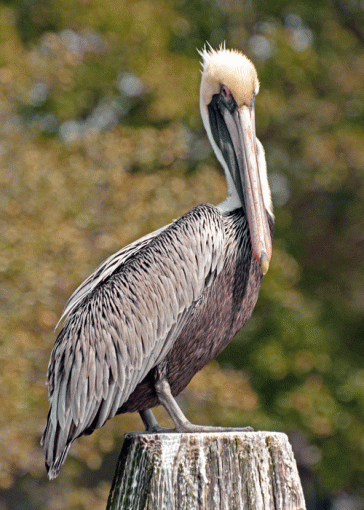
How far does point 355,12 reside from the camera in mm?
14453

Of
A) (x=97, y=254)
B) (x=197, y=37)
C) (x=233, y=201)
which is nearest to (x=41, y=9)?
(x=197, y=37)

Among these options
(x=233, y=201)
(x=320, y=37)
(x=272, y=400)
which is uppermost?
(x=320, y=37)

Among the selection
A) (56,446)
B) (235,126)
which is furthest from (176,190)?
(56,446)

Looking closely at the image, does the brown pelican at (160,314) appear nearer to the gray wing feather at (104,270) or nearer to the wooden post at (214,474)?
the gray wing feather at (104,270)

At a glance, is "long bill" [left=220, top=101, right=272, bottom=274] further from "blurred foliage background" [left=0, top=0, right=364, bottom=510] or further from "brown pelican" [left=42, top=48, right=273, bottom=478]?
"blurred foliage background" [left=0, top=0, right=364, bottom=510]

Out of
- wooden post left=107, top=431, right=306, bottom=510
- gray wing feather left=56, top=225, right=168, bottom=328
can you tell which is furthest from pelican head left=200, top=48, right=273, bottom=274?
wooden post left=107, top=431, right=306, bottom=510

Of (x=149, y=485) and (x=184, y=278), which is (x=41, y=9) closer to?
(x=184, y=278)

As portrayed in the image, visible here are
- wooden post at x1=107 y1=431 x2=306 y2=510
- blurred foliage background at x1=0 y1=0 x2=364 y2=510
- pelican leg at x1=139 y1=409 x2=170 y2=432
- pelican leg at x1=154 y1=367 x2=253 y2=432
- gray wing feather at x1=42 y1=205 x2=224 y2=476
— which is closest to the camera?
wooden post at x1=107 y1=431 x2=306 y2=510

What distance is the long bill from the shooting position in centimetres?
370

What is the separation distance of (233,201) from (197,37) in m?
10.3

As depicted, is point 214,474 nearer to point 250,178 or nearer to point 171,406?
point 171,406

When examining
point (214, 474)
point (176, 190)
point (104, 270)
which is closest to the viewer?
point (214, 474)

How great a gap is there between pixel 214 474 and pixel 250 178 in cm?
150

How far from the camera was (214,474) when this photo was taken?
3.14 m
